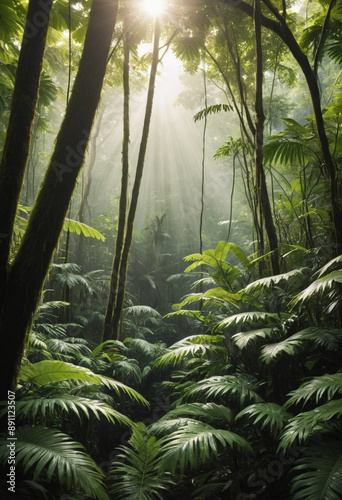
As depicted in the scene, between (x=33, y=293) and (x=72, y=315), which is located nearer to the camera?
(x=33, y=293)

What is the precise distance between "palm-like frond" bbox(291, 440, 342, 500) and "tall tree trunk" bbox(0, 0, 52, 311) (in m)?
2.02

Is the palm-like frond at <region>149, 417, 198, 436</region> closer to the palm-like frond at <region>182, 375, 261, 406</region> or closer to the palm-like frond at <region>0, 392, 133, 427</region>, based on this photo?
the palm-like frond at <region>182, 375, 261, 406</region>

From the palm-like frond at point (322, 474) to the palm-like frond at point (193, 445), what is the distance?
15.5 inches

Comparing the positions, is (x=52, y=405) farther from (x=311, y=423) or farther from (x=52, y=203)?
(x=311, y=423)

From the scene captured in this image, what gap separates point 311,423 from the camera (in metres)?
1.95

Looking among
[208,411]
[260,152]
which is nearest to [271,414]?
[208,411]

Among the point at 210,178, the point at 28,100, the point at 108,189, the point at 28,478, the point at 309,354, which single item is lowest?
the point at 28,478

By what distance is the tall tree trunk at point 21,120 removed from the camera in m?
2.13

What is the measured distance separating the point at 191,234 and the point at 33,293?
44.6ft

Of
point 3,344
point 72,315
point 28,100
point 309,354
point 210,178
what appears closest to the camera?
point 3,344

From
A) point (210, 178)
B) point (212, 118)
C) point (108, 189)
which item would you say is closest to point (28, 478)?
point (108, 189)

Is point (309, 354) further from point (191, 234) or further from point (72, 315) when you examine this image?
point (191, 234)

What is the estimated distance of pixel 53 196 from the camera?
7.72ft

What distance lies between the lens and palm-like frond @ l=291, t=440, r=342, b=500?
1.69 m
